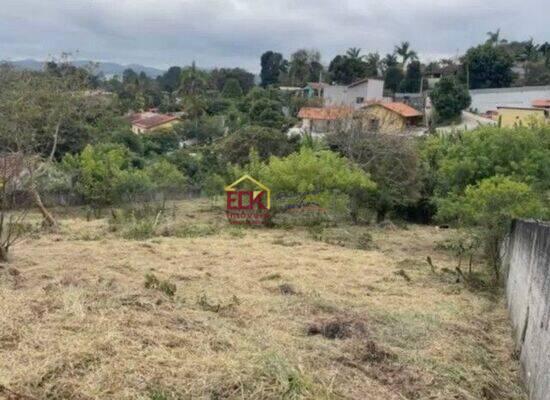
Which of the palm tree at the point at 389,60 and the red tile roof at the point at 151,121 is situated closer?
the red tile roof at the point at 151,121

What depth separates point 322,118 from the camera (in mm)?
27109

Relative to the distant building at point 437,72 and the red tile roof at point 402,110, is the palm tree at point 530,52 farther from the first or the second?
the red tile roof at point 402,110

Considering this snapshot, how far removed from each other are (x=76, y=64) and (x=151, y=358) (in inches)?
567

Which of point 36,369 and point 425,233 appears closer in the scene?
point 36,369

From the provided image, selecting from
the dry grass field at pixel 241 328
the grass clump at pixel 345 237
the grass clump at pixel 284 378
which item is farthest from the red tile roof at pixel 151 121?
the grass clump at pixel 284 378

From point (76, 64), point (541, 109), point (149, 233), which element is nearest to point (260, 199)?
point (149, 233)

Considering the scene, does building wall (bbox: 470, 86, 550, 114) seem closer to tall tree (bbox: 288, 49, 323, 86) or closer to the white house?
the white house

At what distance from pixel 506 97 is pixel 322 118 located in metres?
19.6

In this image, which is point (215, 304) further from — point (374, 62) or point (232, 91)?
point (374, 62)

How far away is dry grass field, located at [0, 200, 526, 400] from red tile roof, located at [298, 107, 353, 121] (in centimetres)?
1271

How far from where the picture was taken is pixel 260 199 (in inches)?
590

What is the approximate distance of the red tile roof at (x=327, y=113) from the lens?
71.7ft

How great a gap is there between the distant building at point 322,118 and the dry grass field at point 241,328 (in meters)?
12.3

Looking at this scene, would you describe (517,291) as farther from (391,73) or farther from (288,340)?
(391,73)
